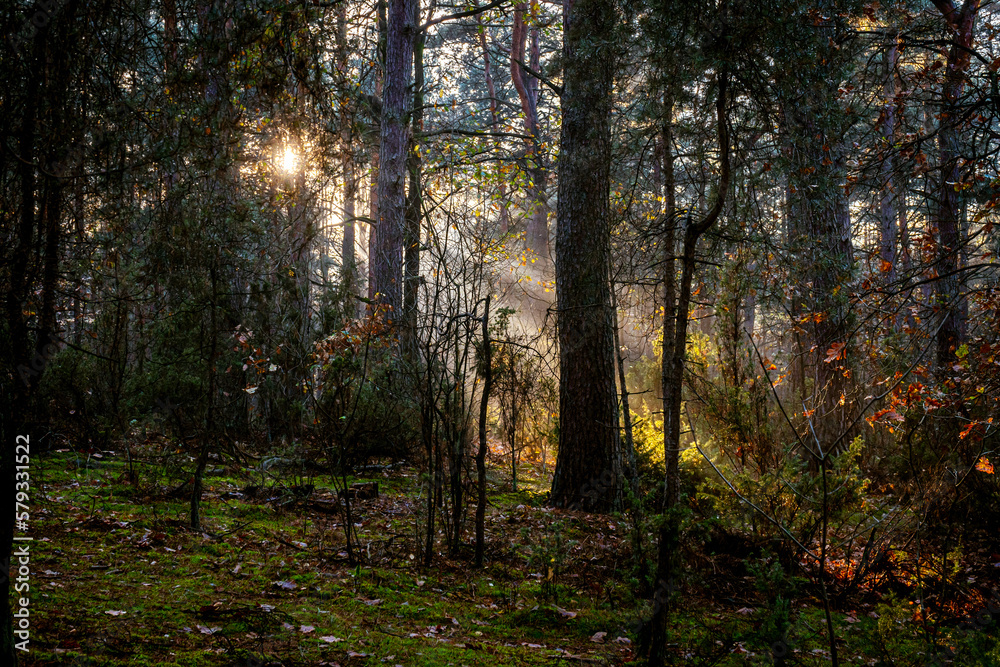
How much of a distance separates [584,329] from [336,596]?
3.98m

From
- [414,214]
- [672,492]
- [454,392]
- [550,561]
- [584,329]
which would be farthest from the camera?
[584,329]

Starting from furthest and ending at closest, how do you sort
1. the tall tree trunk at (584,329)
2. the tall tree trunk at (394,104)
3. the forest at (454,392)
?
1. the tall tree trunk at (394,104)
2. the tall tree trunk at (584,329)
3. the forest at (454,392)

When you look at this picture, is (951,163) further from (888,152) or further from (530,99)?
(530,99)

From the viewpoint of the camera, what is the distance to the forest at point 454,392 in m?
2.93

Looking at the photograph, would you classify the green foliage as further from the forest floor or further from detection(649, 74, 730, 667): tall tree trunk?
detection(649, 74, 730, 667): tall tree trunk

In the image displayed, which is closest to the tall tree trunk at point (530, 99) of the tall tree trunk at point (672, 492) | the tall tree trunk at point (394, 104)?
the tall tree trunk at point (394, 104)

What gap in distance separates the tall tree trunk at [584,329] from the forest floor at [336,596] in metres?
0.91

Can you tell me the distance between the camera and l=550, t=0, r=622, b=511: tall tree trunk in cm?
689

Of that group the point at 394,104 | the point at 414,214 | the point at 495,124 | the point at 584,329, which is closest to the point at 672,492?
the point at 414,214

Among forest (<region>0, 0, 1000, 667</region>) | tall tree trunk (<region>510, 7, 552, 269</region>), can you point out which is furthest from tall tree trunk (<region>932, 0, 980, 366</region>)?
tall tree trunk (<region>510, 7, 552, 269</region>)

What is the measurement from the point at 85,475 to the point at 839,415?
8.60 m

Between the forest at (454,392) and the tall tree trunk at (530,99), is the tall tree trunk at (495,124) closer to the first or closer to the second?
the tall tree trunk at (530,99)

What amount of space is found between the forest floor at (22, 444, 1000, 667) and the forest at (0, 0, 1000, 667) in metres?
0.03

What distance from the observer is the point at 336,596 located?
155 inches
